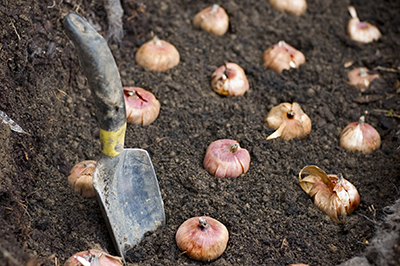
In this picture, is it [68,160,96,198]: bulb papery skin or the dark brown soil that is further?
[68,160,96,198]: bulb papery skin

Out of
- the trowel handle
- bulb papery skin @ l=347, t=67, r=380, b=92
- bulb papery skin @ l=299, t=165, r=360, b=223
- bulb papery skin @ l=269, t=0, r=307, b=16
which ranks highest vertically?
the trowel handle

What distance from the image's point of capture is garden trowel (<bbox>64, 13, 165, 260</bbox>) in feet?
4.60

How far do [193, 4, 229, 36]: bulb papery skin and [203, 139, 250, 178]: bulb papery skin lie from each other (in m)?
1.16

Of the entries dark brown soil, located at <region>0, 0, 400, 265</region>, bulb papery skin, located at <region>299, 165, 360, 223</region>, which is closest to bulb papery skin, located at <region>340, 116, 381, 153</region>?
dark brown soil, located at <region>0, 0, 400, 265</region>

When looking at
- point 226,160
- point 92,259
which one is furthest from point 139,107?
point 92,259

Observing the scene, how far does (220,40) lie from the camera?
292cm

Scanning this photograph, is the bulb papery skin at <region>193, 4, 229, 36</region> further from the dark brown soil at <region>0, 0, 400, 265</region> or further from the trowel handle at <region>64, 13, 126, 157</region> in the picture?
the trowel handle at <region>64, 13, 126, 157</region>

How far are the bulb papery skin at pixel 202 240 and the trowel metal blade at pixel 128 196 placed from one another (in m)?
0.18

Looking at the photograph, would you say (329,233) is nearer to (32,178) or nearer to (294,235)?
(294,235)

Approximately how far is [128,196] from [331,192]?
0.94m

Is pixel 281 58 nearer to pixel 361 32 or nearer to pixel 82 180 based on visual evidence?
pixel 361 32

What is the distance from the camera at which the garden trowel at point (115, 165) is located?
4.60 feet

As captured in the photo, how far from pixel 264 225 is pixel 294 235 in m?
0.14

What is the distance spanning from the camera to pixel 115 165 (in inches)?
67.7
